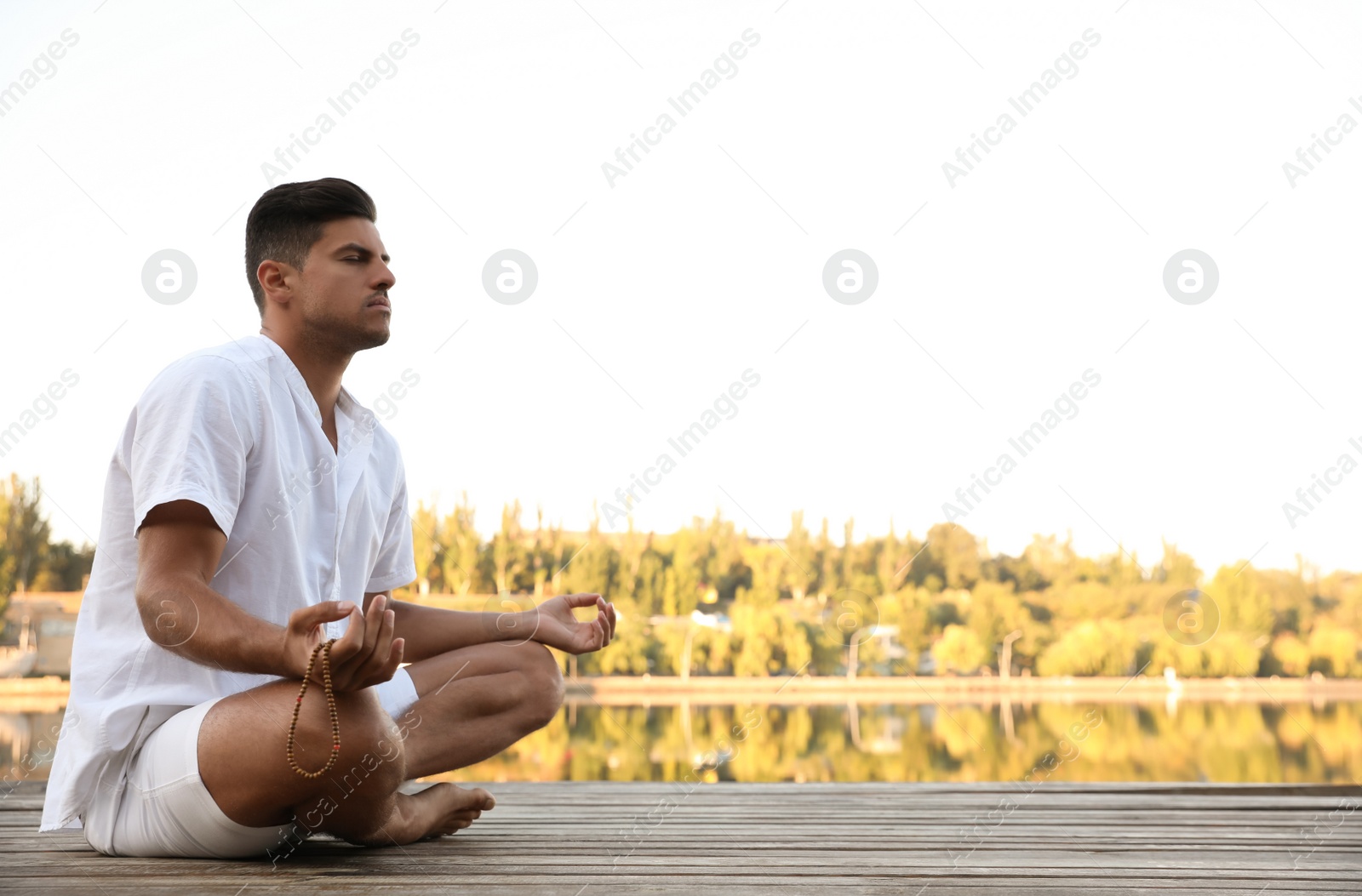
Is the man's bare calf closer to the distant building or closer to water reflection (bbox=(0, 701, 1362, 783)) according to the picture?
water reflection (bbox=(0, 701, 1362, 783))

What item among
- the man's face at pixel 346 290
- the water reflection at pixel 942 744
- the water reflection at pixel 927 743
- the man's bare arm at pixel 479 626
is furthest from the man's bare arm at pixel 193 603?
the water reflection at pixel 942 744

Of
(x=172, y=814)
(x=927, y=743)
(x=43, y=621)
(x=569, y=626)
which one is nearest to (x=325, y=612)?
(x=172, y=814)

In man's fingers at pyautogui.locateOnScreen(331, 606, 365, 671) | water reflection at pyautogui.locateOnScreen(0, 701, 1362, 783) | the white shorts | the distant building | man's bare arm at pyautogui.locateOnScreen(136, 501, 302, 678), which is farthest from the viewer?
the distant building

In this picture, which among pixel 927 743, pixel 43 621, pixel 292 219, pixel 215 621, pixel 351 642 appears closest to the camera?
pixel 351 642

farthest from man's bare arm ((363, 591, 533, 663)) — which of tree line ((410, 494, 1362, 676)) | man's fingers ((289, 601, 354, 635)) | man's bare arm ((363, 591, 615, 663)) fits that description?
tree line ((410, 494, 1362, 676))

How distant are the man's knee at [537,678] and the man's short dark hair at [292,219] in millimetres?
710

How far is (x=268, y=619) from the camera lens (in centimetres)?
155

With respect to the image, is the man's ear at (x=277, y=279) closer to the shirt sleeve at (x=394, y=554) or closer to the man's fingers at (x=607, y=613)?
the shirt sleeve at (x=394, y=554)

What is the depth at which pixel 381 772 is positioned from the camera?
148 centimetres

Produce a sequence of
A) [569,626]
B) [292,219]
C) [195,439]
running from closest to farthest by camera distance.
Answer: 1. [195,439]
2. [292,219]
3. [569,626]

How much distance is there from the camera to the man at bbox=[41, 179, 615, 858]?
Answer: 4.54ft

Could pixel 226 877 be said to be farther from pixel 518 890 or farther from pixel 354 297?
pixel 354 297

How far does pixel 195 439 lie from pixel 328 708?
0.39 meters

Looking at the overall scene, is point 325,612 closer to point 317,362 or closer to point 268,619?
point 268,619
